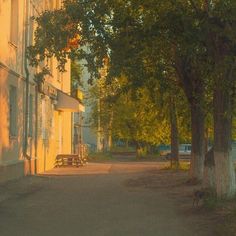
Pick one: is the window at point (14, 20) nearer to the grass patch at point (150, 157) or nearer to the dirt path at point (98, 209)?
the dirt path at point (98, 209)

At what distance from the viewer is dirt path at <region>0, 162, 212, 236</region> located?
434 inches

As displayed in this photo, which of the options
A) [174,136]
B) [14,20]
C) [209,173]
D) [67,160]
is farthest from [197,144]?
[67,160]

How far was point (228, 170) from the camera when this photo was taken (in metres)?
14.2

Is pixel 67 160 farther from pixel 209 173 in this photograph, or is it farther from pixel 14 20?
pixel 209 173

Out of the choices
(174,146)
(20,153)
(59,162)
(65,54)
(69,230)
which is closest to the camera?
(69,230)

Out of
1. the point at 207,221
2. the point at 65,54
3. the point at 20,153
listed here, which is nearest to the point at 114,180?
the point at 20,153

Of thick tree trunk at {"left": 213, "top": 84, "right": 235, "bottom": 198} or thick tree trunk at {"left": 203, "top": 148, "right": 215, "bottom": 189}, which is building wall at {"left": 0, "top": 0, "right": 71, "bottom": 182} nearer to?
thick tree trunk at {"left": 203, "top": 148, "right": 215, "bottom": 189}

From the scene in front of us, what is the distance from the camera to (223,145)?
14227 mm

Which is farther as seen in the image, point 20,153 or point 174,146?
point 174,146

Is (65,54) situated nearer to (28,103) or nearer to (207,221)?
(207,221)

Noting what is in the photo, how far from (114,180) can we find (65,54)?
29.2 ft

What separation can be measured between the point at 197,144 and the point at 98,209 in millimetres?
7190

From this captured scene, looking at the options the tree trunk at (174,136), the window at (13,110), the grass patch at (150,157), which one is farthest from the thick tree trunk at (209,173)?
the grass patch at (150,157)

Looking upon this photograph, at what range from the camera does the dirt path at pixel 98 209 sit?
11.0 meters
